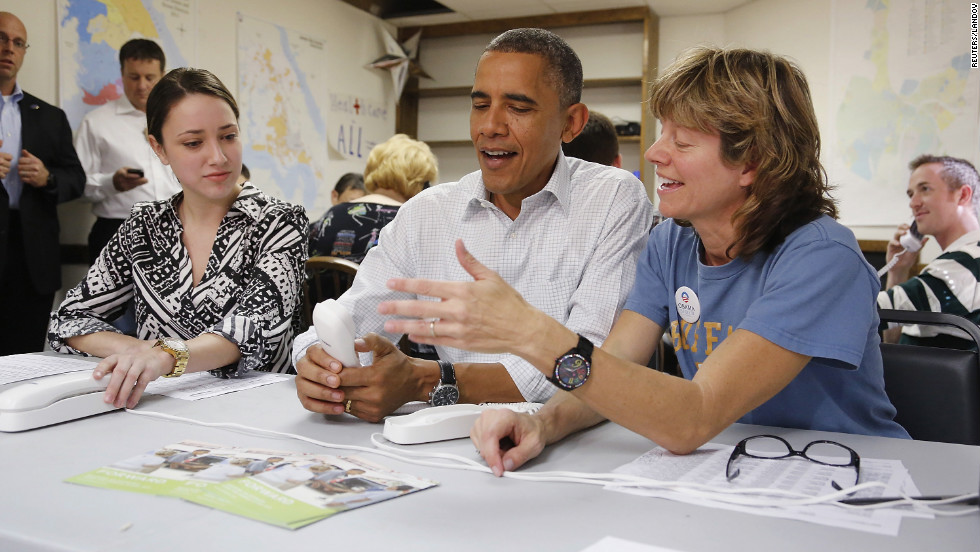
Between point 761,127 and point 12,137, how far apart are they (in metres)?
3.15

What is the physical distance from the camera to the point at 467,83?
19.7 feet

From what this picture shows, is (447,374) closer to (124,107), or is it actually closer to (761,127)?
(761,127)

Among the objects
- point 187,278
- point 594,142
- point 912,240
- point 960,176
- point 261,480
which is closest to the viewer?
point 261,480

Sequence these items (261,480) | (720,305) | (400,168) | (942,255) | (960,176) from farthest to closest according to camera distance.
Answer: (400,168), (960,176), (942,255), (720,305), (261,480)

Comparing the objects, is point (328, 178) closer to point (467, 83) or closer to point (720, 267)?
point (467, 83)

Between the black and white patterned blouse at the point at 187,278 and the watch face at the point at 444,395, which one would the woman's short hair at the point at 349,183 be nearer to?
the black and white patterned blouse at the point at 187,278

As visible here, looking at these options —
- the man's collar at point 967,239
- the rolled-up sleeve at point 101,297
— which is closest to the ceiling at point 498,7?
the man's collar at point 967,239

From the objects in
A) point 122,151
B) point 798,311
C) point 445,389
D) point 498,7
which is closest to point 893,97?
point 498,7

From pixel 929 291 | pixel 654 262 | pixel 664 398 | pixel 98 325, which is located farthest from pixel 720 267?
pixel 929 291

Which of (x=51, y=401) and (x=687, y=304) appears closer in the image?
(x=51, y=401)

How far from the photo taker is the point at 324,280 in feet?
7.50

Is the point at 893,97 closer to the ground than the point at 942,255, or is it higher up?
higher up

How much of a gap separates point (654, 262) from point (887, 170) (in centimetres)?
361

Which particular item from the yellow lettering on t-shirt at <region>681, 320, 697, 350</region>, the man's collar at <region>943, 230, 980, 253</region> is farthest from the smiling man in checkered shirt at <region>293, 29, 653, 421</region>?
the man's collar at <region>943, 230, 980, 253</region>
